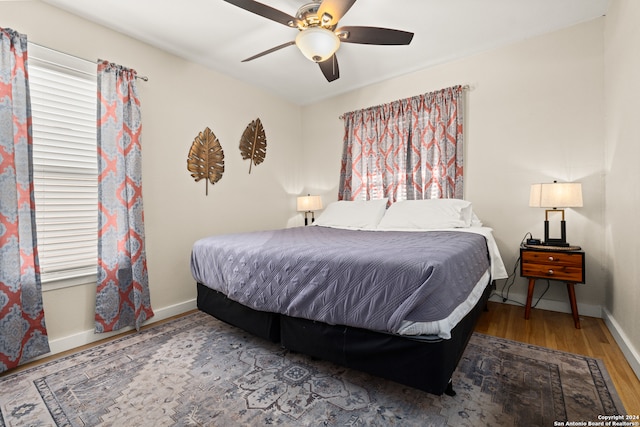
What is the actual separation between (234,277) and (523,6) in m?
3.12

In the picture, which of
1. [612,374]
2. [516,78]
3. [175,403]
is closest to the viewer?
[175,403]

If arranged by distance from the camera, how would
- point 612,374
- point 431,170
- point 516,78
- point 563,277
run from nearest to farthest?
point 612,374 < point 563,277 < point 516,78 < point 431,170

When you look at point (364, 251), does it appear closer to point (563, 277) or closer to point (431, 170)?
point (563, 277)

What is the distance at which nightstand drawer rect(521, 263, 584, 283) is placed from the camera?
2289 millimetres

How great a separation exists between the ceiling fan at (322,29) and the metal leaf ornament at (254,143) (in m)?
1.71

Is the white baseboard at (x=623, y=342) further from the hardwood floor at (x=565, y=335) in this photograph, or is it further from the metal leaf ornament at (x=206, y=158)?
the metal leaf ornament at (x=206, y=158)

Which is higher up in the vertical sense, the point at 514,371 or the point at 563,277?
the point at 563,277

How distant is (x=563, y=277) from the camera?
92.0 inches

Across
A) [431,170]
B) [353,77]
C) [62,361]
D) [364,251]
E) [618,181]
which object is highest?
[353,77]

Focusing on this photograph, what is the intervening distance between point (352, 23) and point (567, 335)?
3.02 meters

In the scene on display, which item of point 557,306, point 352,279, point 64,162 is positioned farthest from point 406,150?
point 64,162

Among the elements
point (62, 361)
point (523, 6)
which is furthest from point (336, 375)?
point (523, 6)

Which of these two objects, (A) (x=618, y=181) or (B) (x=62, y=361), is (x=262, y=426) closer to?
(B) (x=62, y=361)

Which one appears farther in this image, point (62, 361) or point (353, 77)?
point (353, 77)
